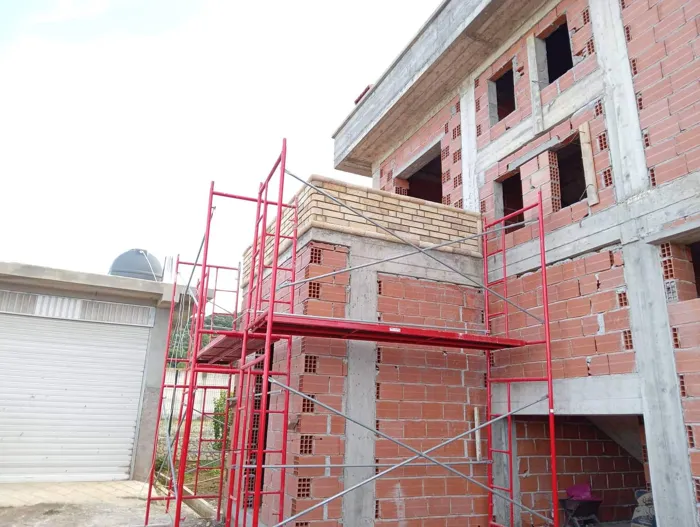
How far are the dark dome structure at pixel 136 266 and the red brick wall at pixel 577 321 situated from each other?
443 inches

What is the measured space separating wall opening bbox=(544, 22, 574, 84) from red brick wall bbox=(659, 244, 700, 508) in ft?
14.9

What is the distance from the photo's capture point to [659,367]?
5.20 meters

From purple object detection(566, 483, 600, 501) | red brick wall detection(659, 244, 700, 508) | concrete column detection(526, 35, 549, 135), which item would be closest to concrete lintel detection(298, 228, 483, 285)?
concrete column detection(526, 35, 549, 135)

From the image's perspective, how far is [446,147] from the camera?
9492 mm

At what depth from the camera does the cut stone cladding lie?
6871 millimetres

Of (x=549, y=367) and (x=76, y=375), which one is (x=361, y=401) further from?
(x=76, y=375)

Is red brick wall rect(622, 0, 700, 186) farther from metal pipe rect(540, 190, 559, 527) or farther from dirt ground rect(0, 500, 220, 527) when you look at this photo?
dirt ground rect(0, 500, 220, 527)

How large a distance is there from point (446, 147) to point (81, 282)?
8.63 meters


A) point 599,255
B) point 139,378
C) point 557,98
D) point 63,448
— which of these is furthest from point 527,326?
point 63,448

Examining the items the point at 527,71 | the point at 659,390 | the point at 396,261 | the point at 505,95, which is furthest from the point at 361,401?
the point at 505,95

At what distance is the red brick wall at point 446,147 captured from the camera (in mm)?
9086

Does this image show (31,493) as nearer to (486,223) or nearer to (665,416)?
(486,223)

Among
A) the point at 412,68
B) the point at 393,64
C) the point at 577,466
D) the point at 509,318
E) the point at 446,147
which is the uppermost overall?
the point at 393,64

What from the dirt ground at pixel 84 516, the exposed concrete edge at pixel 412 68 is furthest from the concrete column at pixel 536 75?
the dirt ground at pixel 84 516
